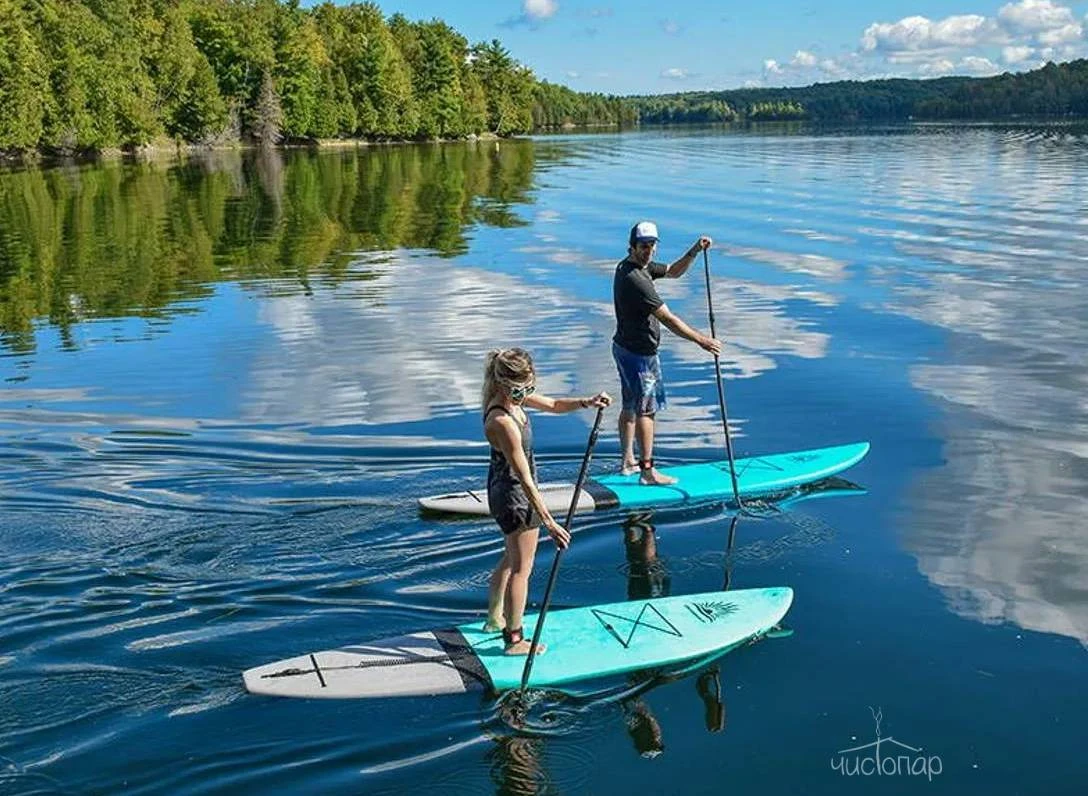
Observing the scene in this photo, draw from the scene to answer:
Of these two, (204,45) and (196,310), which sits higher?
(204,45)

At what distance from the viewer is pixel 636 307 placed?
11.7 meters

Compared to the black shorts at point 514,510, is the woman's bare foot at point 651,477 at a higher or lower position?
lower

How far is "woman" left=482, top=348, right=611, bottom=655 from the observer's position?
754cm

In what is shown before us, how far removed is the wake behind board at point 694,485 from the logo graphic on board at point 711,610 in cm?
258

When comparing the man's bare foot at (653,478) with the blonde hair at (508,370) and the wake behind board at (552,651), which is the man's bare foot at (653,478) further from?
the blonde hair at (508,370)

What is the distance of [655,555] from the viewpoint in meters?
10.5

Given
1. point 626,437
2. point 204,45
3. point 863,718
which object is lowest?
point 863,718

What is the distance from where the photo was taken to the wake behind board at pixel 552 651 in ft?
25.1

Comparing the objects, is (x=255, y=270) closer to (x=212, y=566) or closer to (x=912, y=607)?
(x=212, y=566)

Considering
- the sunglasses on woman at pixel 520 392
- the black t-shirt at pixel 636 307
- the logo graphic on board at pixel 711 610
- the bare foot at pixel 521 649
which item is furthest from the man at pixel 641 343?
the sunglasses on woman at pixel 520 392

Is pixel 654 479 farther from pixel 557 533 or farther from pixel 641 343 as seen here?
pixel 557 533

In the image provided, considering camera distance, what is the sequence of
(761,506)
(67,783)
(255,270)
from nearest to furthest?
(67,783) → (761,506) → (255,270)

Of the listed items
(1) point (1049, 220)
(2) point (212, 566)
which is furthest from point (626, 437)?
(1) point (1049, 220)

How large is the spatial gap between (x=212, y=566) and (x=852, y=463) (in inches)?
281
